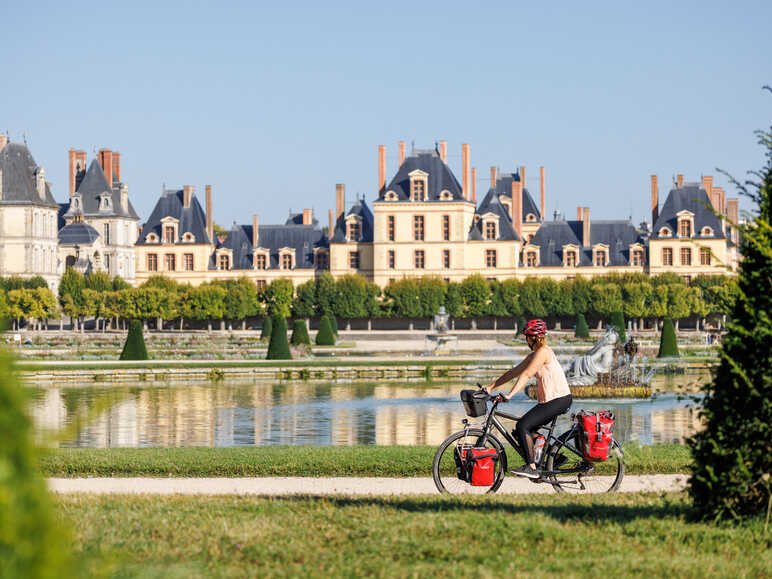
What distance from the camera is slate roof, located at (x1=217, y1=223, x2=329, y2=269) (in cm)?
6047

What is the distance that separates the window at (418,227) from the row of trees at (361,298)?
3.17m

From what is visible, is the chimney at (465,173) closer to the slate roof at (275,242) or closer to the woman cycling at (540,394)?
the slate roof at (275,242)

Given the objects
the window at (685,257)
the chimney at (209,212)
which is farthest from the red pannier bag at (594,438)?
the chimney at (209,212)

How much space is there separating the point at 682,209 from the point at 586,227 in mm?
5259

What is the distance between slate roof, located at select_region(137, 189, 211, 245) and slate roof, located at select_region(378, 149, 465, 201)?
10.7m

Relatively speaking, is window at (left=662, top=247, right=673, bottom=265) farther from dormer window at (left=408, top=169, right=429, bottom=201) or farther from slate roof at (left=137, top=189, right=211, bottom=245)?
slate roof at (left=137, top=189, right=211, bottom=245)

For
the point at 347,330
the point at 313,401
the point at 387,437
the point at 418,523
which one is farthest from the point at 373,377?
the point at 347,330

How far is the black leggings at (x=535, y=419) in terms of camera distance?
21.5 ft

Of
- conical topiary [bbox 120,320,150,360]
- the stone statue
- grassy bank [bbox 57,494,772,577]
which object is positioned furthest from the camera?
conical topiary [bbox 120,320,150,360]

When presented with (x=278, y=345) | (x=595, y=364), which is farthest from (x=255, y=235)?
(x=595, y=364)

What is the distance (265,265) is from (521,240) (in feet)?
45.5

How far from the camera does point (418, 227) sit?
57.2 metres

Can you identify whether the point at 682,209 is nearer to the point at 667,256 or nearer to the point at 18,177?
the point at 667,256

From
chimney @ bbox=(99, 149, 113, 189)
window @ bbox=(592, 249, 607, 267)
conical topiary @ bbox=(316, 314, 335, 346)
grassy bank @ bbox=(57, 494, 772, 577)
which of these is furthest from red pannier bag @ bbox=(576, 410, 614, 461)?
chimney @ bbox=(99, 149, 113, 189)
